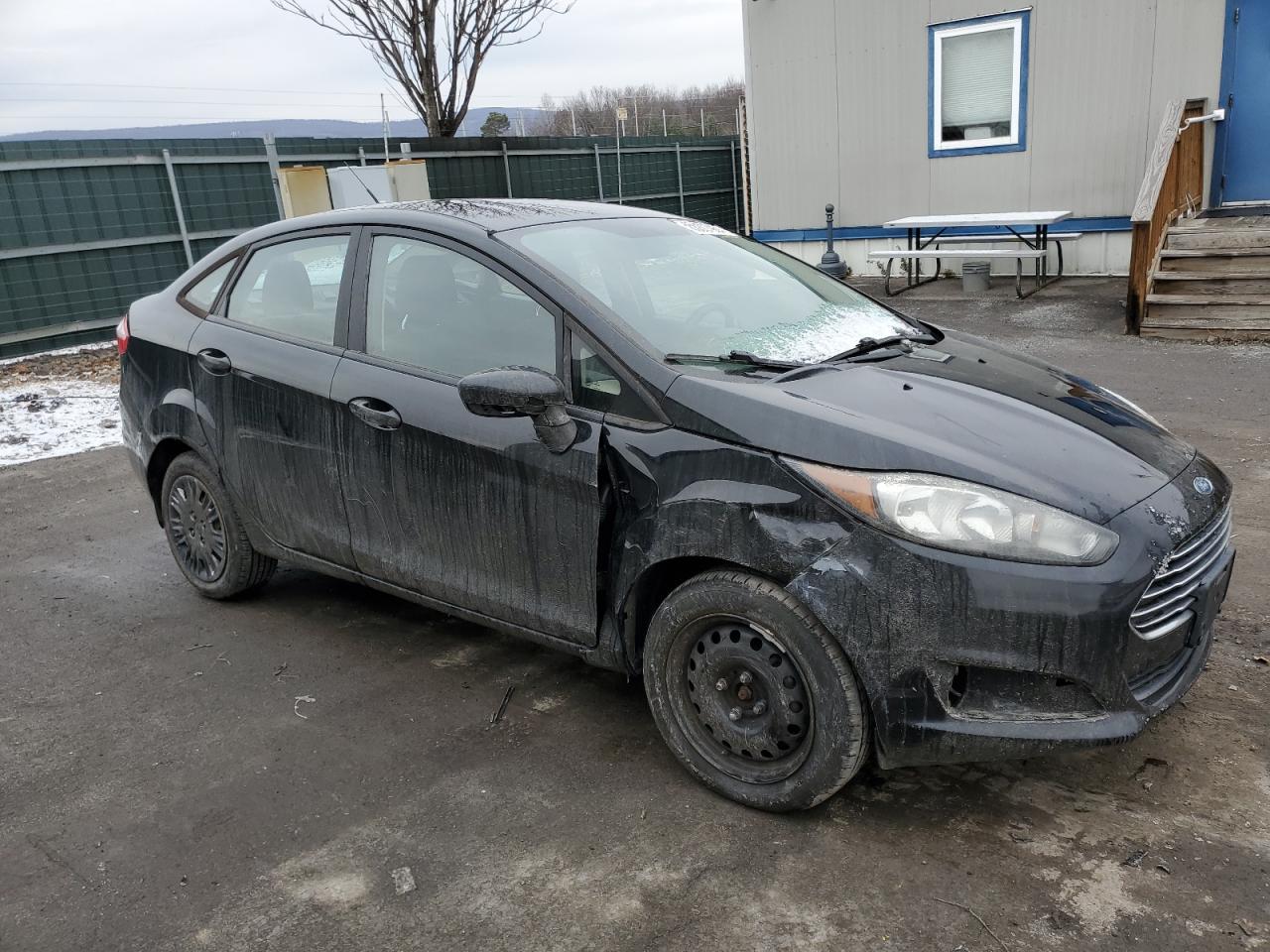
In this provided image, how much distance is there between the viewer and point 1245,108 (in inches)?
432

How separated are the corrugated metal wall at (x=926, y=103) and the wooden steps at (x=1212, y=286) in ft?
8.02

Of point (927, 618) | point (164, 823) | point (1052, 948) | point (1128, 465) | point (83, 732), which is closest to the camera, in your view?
point (1052, 948)

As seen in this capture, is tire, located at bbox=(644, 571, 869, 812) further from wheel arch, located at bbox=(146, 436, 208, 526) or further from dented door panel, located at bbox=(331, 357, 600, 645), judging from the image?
wheel arch, located at bbox=(146, 436, 208, 526)

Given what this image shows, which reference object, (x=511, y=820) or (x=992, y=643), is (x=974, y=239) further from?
(x=511, y=820)

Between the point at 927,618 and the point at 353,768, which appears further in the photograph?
the point at 353,768

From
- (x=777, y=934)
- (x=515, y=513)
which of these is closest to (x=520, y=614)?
(x=515, y=513)

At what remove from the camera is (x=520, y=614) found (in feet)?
11.0

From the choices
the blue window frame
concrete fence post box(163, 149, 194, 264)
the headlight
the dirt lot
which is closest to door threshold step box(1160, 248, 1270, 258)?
the blue window frame

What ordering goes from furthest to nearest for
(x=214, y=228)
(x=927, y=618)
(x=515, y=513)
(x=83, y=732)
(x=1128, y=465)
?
(x=214, y=228), (x=83, y=732), (x=515, y=513), (x=1128, y=465), (x=927, y=618)

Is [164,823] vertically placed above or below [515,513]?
below

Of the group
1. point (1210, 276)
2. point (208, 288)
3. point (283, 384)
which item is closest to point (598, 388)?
point (283, 384)

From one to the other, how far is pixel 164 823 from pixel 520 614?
3.99 ft

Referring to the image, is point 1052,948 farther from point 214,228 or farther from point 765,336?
point 214,228

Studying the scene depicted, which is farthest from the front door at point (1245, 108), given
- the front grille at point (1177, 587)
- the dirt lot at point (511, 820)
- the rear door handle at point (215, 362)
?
the rear door handle at point (215, 362)
